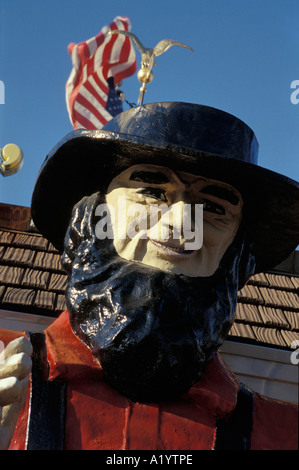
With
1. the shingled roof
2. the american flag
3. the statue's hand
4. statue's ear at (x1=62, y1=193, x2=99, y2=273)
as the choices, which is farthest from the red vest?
the american flag

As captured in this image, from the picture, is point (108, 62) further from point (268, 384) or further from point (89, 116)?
point (268, 384)

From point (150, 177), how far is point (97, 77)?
5.61 metres

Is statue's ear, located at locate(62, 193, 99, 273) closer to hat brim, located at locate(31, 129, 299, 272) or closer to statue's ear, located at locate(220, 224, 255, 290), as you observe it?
hat brim, located at locate(31, 129, 299, 272)

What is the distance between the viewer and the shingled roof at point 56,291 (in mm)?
4418

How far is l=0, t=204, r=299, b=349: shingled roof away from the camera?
174 inches

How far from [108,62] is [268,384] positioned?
4.77 m

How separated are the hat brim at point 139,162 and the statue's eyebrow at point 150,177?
5cm

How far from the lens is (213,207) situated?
8.48 ft

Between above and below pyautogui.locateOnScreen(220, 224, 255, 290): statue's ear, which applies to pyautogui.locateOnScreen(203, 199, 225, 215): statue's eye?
above

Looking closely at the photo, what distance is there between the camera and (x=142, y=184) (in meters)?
2.55

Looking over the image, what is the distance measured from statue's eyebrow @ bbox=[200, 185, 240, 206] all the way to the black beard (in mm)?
339

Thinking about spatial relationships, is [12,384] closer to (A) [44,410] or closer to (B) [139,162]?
(A) [44,410]

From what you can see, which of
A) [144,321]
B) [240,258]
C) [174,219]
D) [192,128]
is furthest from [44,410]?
[192,128]

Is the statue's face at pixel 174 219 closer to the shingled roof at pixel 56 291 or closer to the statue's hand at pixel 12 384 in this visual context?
the statue's hand at pixel 12 384
